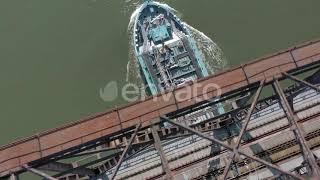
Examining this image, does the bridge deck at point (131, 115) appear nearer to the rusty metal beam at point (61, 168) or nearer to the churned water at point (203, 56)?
the rusty metal beam at point (61, 168)

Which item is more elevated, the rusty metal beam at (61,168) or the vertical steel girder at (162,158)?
the rusty metal beam at (61,168)

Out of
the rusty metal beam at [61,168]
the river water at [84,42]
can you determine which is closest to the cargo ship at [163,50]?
the river water at [84,42]

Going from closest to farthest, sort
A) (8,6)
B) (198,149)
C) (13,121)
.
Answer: (198,149) < (13,121) < (8,6)

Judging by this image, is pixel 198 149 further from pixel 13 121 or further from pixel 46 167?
pixel 13 121

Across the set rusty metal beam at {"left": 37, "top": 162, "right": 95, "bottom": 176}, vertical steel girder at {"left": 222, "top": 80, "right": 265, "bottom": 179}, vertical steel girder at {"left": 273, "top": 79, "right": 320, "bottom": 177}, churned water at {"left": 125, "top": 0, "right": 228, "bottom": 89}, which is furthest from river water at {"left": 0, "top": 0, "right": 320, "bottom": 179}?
vertical steel girder at {"left": 222, "top": 80, "right": 265, "bottom": 179}

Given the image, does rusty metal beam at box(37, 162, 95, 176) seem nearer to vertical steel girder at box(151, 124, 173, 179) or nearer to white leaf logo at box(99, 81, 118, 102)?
vertical steel girder at box(151, 124, 173, 179)

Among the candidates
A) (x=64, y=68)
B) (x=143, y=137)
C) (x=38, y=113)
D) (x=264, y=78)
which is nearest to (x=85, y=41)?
(x=64, y=68)

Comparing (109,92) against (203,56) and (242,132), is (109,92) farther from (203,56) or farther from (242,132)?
(242,132)
